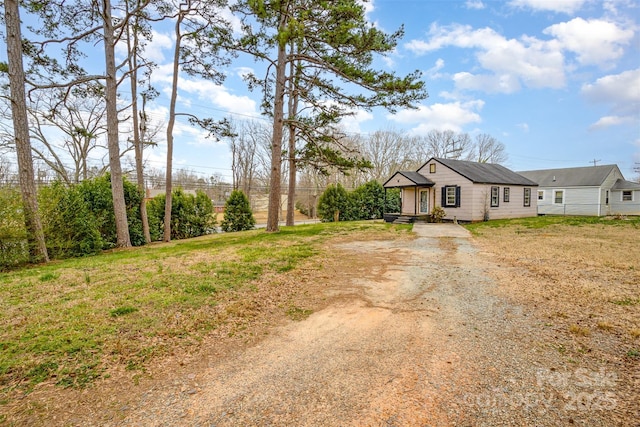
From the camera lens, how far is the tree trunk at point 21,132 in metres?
7.17

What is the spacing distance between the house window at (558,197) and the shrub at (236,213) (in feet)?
76.9

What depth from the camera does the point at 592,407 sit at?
6.56 ft

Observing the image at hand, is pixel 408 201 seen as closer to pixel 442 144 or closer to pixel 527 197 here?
pixel 527 197

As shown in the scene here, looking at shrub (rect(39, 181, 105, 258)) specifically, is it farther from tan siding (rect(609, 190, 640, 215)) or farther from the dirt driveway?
tan siding (rect(609, 190, 640, 215))

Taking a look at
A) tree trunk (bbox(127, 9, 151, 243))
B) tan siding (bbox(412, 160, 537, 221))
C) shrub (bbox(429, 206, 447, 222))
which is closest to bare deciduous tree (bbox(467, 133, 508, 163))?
tan siding (bbox(412, 160, 537, 221))

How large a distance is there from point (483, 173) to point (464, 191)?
2564 mm

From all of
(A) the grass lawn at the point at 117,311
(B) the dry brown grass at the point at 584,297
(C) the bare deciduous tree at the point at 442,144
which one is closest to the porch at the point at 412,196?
(B) the dry brown grass at the point at 584,297

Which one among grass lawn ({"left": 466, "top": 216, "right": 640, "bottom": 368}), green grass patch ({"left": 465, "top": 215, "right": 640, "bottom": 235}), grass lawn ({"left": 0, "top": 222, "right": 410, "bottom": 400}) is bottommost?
Answer: green grass patch ({"left": 465, "top": 215, "right": 640, "bottom": 235})

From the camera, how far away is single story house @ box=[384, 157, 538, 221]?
16469mm

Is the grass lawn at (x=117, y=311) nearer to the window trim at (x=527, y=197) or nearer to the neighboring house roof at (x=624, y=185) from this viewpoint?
the window trim at (x=527, y=197)

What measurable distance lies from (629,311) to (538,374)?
8.11 feet

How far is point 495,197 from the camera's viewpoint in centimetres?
1733

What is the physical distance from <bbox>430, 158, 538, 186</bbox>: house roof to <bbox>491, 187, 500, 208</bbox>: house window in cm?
43

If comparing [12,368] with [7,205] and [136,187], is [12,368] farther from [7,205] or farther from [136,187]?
[136,187]
